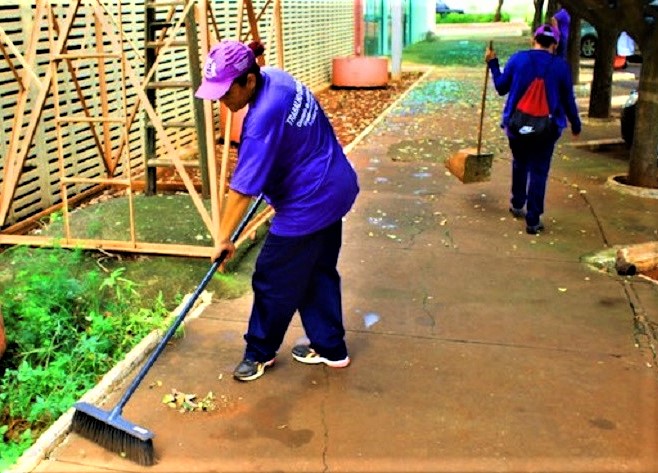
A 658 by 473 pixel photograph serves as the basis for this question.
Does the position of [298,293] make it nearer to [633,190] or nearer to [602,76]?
[633,190]

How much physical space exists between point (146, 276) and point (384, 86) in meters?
12.9

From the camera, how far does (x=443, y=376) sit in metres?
4.09

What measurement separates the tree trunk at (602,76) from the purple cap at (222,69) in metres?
9.05

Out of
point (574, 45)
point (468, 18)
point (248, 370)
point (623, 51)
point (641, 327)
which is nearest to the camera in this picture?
point (248, 370)

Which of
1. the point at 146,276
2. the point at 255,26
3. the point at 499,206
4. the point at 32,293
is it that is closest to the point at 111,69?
the point at 255,26

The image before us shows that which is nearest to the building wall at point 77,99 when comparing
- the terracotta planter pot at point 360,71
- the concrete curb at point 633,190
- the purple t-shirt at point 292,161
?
the purple t-shirt at point 292,161

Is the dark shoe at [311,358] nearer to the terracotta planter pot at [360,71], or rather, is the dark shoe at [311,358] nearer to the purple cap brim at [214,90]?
the purple cap brim at [214,90]

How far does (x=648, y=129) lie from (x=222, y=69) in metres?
6.04

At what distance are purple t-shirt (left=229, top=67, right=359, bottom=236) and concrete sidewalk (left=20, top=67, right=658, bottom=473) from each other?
982 mm

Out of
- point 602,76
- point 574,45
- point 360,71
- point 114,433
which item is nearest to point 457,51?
point 360,71

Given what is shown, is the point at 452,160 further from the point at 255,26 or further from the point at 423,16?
the point at 423,16

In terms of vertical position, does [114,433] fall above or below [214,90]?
below

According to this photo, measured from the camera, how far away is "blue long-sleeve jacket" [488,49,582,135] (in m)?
6.27

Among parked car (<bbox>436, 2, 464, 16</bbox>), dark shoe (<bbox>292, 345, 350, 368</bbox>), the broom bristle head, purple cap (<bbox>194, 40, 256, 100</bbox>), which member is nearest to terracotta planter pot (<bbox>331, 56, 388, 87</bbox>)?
dark shoe (<bbox>292, 345, 350, 368</bbox>)
